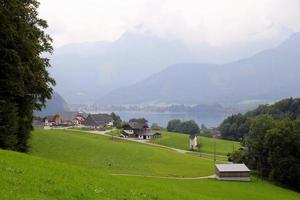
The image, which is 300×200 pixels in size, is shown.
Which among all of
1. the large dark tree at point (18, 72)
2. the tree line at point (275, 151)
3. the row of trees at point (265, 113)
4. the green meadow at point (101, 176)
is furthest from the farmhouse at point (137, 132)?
the large dark tree at point (18, 72)

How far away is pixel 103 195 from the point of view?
25734 mm

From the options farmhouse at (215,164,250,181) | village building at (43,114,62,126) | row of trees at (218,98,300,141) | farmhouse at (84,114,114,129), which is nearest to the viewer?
farmhouse at (215,164,250,181)

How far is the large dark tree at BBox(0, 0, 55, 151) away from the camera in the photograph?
46656 millimetres

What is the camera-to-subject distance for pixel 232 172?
262ft

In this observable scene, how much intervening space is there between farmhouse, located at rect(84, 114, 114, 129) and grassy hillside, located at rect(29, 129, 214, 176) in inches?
3530

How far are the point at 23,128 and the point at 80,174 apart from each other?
23.8 metres

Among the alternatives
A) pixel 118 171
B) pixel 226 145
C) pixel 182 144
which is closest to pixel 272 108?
pixel 226 145

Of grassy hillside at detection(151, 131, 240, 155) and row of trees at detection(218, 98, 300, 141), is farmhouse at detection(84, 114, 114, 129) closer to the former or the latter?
grassy hillside at detection(151, 131, 240, 155)

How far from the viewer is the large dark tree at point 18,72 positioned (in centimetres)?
4666

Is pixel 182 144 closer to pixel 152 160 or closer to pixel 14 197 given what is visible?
pixel 152 160

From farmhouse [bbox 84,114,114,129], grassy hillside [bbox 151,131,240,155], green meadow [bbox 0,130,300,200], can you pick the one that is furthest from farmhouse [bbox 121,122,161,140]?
green meadow [bbox 0,130,300,200]

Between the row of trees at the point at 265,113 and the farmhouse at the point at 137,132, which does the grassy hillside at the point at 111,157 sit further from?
the row of trees at the point at 265,113

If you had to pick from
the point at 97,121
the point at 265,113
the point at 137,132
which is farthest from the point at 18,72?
the point at 265,113

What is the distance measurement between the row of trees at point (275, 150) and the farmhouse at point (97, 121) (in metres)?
90.4
